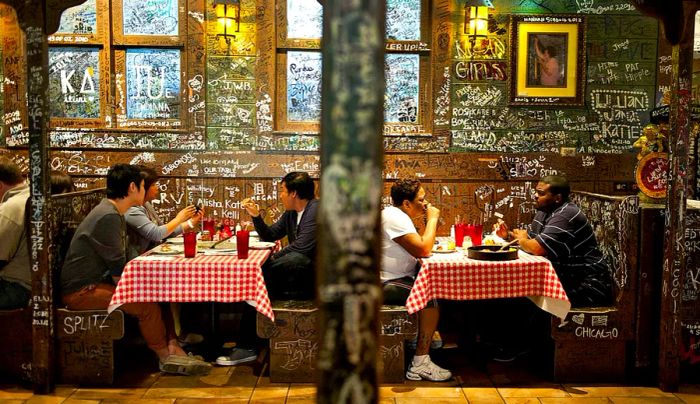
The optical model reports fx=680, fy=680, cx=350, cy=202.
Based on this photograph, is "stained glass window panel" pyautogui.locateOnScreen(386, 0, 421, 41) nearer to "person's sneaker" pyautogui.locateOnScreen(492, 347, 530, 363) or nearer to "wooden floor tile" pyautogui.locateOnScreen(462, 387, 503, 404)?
"person's sneaker" pyautogui.locateOnScreen(492, 347, 530, 363)

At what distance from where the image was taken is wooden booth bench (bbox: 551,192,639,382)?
17.5ft

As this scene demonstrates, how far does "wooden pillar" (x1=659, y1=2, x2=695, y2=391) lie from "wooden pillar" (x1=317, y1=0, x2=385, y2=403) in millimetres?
3823

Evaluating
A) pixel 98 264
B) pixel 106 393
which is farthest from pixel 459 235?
pixel 106 393

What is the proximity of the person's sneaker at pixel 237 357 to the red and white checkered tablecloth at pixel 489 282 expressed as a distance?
1593mm

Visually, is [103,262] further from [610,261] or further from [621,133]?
[621,133]

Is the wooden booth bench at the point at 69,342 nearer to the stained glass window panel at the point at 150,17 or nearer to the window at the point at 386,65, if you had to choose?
the stained glass window panel at the point at 150,17

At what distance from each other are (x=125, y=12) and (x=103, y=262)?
133 inches

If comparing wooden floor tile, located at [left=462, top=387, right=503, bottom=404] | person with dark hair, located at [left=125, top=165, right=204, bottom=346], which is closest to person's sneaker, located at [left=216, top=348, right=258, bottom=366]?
person with dark hair, located at [left=125, top=165, right=204, bottom=346]

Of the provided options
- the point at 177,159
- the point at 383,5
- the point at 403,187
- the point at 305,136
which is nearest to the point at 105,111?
the point at 177,159

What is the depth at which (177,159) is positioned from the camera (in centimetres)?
753

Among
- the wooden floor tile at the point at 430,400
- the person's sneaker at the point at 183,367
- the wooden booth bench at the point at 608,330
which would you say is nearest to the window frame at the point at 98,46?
the person's sneaker at the point at 183,367

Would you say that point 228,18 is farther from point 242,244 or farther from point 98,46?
point 242,244

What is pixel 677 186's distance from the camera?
5098 mm

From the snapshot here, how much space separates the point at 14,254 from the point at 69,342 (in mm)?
804
